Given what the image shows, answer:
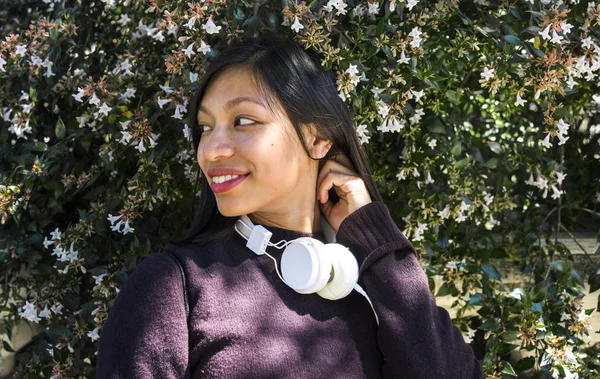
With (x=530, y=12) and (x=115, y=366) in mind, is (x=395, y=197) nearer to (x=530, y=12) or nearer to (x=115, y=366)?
(x=530, y=12)

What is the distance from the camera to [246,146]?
166 centimetres

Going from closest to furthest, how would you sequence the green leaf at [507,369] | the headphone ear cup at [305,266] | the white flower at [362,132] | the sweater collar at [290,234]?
the headphone ear cup at [305,266]
the sweater collar at [290,234]
the white flower at [362,132]
the green leaf at [507,369]

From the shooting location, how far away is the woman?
1.49 m

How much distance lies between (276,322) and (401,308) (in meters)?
0.31

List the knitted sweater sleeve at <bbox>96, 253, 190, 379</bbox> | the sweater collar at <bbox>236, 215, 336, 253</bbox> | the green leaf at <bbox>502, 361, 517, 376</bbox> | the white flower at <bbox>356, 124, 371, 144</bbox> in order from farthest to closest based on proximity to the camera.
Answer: the green leaf at <bbox>502, 361, 517, 376</bbox>
the white flower at <bbox>356, 124, 371, 144</bbox>
the sweater collar at <bbox>236, 215, 336, 253</bbox>
the knitted sweater sleeve at <bbox>96, 253, 190, 379</bbox>

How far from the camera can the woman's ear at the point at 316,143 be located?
1789mm

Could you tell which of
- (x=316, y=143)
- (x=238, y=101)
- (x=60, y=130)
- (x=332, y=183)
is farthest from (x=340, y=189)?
(x=60, y=130)

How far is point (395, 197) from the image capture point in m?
2.29

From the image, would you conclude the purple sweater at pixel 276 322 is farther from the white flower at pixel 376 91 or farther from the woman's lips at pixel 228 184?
the white flower at pixel 376 91

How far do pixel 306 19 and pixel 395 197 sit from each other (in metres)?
0.72

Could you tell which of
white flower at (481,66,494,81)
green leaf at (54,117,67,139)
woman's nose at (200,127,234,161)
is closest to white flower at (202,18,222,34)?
woman's nose at (200,127,234,161)

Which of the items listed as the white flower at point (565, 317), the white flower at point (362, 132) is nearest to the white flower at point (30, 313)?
the white flower at point (362, 132)

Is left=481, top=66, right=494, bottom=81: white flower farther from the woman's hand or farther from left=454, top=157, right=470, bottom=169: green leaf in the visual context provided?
the woman's hand

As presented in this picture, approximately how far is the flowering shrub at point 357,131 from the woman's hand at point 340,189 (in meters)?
0.12
